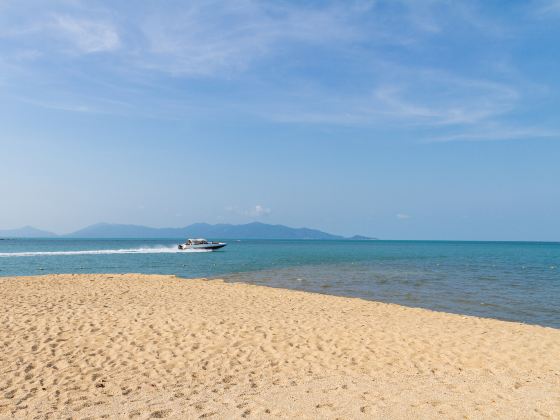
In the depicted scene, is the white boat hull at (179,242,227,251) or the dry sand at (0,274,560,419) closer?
the dry sand at (0,274,560,419)

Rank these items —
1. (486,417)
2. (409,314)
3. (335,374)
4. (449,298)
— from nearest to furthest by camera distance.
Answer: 1. (486,417)
2. (335,374)
3. (409,314)
4. (449,298)

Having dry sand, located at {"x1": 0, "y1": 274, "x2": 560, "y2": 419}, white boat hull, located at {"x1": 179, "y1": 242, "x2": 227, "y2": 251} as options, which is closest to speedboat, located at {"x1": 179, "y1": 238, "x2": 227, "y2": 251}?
white boat hull, located at {"x1": 179, "y1": 242, "x2": 227, "y2": 251}

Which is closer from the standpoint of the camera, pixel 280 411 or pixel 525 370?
pixel 280 411

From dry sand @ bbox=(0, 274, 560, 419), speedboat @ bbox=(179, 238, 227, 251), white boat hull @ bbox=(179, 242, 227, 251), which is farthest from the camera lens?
speedboat @ bbox=(179, 238, 227, 251)

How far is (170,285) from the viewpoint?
74.0 feet

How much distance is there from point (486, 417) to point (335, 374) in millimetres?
2754

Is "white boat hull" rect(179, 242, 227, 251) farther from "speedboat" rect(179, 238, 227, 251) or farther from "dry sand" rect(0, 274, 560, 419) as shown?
"dry sand" rect(0, 274, 560, 419)

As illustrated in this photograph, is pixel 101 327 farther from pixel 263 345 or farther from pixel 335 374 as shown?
pixel 335 374

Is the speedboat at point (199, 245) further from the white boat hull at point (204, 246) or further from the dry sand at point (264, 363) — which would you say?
the dry sand at point (264, 363)

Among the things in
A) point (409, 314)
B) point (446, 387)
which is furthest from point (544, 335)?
point (446, 387)

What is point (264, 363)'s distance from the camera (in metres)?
8.73

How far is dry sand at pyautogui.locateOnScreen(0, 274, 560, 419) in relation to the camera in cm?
654

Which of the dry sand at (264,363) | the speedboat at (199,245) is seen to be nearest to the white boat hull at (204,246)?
the speedboat at (199,245)

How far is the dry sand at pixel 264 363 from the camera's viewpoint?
6543 millimetres
